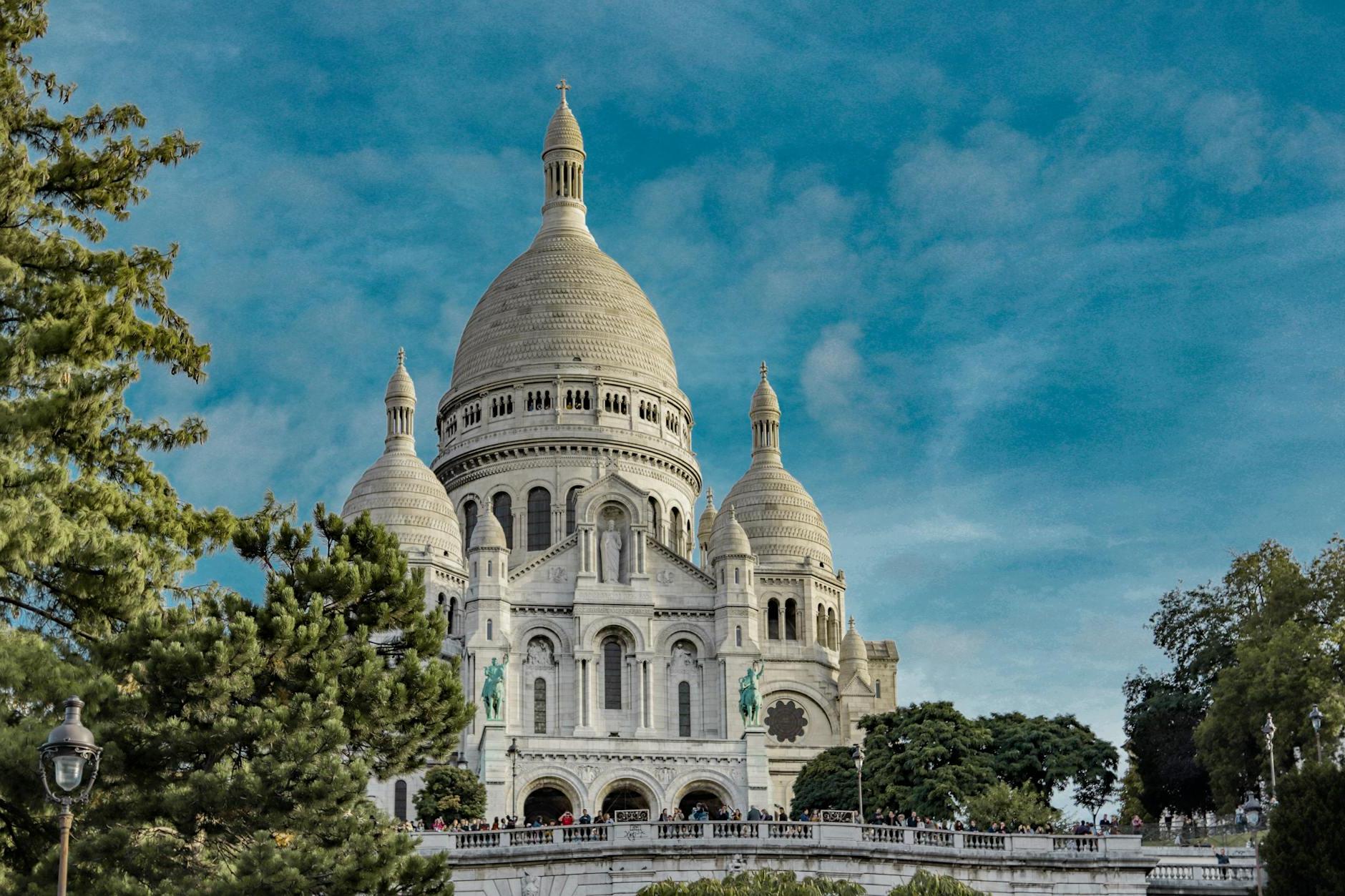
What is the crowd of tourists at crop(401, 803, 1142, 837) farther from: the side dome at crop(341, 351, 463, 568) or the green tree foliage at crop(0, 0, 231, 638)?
the side dome at crop(341, 351, 463, 568)

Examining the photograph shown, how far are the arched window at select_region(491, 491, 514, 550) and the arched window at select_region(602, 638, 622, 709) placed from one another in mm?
10681

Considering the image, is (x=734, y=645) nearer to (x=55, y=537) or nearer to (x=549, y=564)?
(x=549, y=564)

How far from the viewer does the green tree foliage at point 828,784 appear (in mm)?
82750

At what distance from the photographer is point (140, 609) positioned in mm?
Result: 34938

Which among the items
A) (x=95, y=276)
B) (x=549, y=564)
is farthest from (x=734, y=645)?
(x=95, y=276)

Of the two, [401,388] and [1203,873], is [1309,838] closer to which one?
[1203,873]

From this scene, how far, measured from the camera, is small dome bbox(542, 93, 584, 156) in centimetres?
11825

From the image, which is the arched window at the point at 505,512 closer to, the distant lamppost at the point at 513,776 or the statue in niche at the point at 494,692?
the statue in niche at the point at 494,692

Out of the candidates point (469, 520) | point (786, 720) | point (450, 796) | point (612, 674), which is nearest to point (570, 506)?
point (469, 520)

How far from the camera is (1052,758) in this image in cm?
7550

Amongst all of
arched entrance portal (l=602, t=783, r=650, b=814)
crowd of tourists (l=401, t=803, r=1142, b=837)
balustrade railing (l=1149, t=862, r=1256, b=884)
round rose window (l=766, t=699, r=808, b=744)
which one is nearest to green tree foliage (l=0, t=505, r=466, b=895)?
crowd of tourists (l=401, t=803, r=1142, b=837)

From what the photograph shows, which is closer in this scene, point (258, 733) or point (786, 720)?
point (258, 733)

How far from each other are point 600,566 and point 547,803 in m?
14.7

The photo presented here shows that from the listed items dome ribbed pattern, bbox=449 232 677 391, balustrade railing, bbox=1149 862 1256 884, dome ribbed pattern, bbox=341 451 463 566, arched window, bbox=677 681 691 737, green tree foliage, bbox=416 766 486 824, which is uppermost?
dome ribbed pattern, bbox=449 232 677 391
